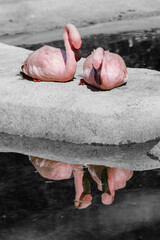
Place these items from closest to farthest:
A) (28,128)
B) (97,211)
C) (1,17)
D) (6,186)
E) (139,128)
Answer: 1. (97,211)
2. (6,186)
3. (139,128)
4. (28,128)
5. (1,17)

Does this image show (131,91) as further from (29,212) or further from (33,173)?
(29,212)

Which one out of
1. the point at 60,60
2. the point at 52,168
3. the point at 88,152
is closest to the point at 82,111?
the point at 88,152

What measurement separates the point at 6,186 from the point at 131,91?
68.2 inches

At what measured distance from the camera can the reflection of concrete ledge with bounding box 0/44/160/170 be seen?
17.7ft

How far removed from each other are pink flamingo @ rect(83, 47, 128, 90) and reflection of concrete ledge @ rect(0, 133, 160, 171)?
0.74 m

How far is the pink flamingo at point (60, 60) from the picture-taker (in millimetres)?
6051

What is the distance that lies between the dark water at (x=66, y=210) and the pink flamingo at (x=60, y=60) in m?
1.15

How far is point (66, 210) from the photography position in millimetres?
4293

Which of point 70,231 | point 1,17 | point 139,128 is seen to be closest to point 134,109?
point 139,128

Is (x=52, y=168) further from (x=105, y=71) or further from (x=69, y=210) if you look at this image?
(x=105, y=71)

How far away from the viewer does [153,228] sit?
394 cm

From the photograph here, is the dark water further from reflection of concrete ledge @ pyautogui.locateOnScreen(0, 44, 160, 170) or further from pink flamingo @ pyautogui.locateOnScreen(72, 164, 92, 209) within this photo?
reflection of concrete ledge @ pyautogui.locateOnScreen(0, 44, 160, 170)

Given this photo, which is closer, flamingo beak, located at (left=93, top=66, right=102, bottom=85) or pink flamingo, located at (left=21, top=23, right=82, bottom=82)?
flamingo beak, located at (left=93, top=66, right=102, bottom=85)

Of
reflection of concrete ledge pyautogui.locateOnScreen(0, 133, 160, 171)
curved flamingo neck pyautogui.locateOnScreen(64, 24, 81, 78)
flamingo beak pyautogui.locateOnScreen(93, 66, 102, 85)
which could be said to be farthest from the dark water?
curved flamingo neck pyautogui.locateOnScreen(64, 24, 81, 78)
